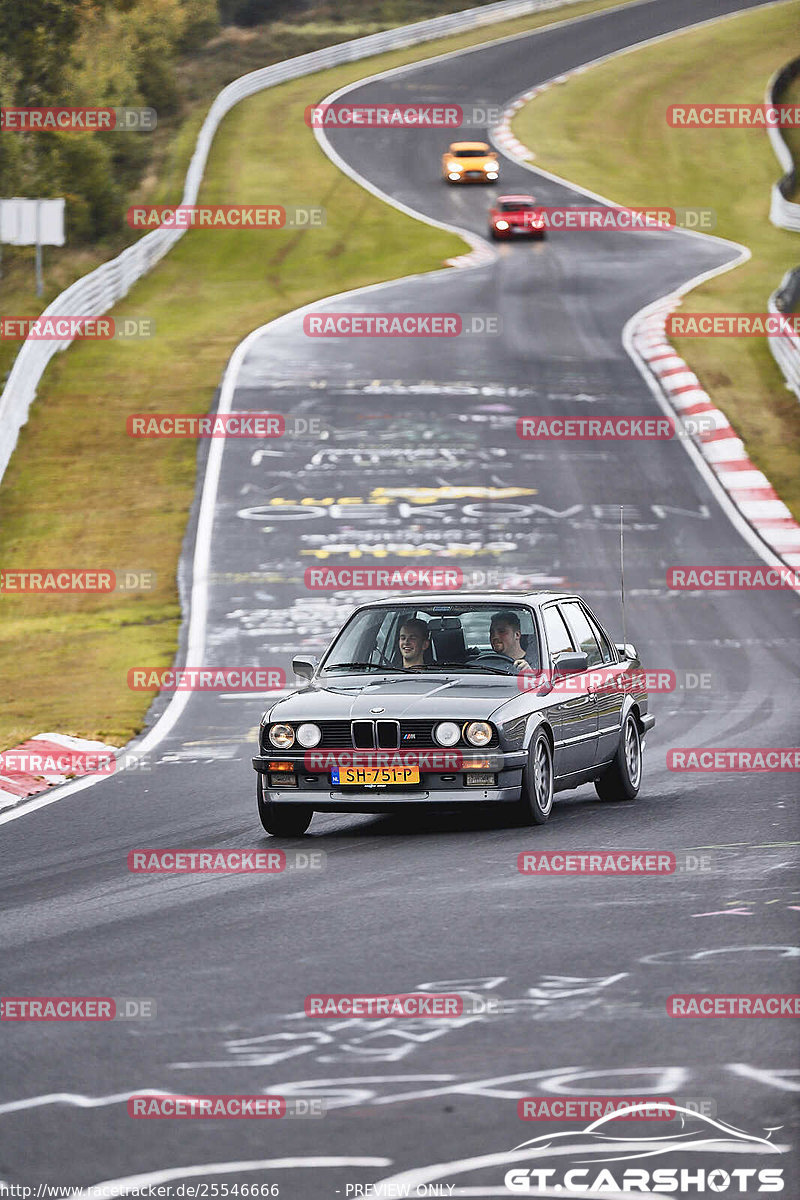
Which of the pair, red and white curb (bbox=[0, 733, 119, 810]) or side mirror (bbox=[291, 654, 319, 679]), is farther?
red and white curb (bbox=[0, 733, 119, 810])

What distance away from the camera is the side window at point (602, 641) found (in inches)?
499

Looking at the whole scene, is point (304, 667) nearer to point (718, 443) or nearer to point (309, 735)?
point (309, 735)

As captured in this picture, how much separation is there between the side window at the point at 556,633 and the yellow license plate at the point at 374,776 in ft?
5.24

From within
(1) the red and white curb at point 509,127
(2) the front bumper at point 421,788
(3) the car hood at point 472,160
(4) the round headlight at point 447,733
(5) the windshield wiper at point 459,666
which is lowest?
(1) the red and white curb at point 509,127

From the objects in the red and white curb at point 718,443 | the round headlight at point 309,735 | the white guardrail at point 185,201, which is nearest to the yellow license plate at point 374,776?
the round headlight at point 309,735

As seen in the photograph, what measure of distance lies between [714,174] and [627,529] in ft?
126

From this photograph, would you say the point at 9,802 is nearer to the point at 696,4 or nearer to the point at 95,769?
the point at 95,769

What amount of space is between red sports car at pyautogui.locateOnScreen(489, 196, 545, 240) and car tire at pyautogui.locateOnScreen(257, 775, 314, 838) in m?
38.8

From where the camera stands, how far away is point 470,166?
56.0m

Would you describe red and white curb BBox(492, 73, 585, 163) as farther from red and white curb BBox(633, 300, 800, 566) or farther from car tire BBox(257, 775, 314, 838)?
car tire BBox(257, 775, 314, 838)

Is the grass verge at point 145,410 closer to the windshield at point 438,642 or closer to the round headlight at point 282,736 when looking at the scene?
the windshield at point 438,642

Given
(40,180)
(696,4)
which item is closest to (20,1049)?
(40,180)

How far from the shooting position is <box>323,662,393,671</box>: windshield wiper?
11.4 metres

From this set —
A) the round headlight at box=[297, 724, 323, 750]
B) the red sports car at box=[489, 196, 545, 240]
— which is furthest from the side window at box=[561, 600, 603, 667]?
the red sports car at box=[489, 196, 545, 240]
